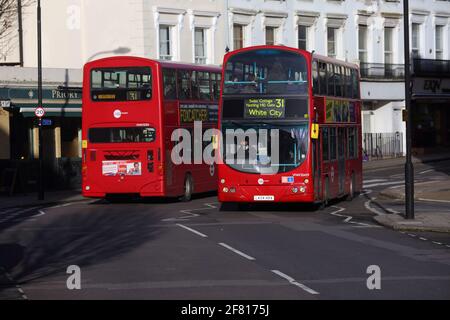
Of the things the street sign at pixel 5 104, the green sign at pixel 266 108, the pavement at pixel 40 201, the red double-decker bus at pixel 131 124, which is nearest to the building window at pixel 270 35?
the pavement at pixel 40 201

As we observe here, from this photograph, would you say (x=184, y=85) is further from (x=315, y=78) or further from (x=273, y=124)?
(x=315, y=78)

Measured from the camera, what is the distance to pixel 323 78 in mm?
26688

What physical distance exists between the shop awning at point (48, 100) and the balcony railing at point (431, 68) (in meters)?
24.9

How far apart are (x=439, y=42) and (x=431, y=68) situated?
3278 millimetres

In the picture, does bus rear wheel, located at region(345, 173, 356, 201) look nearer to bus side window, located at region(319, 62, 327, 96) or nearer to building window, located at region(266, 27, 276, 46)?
bus side window, located at region(319, 62, 327, 96)

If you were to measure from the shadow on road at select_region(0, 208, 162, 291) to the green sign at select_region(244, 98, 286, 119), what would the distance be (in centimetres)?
376

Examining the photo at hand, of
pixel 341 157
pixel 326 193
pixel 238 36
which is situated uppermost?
pixel 238 36

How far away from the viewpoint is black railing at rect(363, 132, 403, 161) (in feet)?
185

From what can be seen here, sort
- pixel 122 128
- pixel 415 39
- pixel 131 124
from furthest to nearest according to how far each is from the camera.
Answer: pixel 415 39 → pixel 122 128 → pixel 131 124

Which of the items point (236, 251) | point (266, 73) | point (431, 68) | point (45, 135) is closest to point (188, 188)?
point (266, 73)

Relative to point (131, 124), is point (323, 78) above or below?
above

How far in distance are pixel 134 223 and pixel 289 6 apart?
29.4 metres

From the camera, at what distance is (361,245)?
1884 cm

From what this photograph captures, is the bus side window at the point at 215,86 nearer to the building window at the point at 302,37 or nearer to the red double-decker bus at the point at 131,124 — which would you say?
the red double-decker bus at the point at 131,124
